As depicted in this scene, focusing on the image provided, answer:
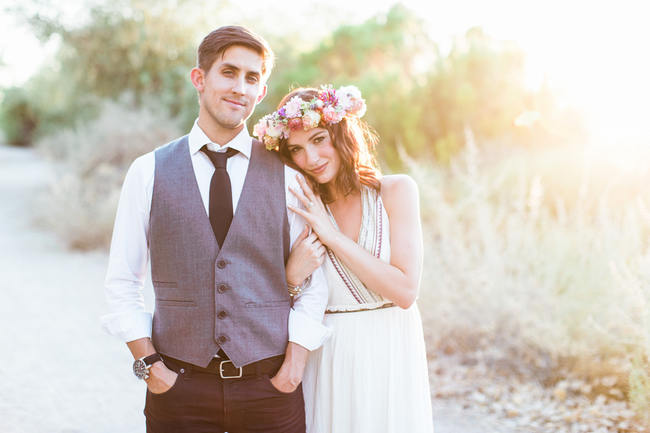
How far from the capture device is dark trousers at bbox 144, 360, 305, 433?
7.06ft

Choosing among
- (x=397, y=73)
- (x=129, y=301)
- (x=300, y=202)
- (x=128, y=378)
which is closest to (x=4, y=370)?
(x=128, y=378)

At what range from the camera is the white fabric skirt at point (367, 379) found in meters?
2.49

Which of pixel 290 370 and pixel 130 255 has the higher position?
pixel 130 255

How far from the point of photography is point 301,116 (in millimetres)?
2561

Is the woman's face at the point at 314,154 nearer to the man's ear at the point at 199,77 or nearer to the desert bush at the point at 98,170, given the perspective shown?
the man's ear at the point at 199,77

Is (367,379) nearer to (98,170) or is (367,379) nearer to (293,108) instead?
(293,108)

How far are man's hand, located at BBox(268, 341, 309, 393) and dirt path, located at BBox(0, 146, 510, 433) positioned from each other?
208 cm

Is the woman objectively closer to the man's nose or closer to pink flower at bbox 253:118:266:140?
pink flower at bbox 253:118:266:140

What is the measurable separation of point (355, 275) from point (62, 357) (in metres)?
4.26

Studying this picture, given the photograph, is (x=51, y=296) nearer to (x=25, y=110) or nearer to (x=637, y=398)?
(x=637, y=398)

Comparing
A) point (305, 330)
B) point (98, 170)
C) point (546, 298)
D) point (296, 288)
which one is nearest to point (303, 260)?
point (296, 288)

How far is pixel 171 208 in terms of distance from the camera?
7.21 feet

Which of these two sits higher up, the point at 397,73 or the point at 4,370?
the point at 397,73

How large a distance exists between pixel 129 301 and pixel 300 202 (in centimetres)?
78
